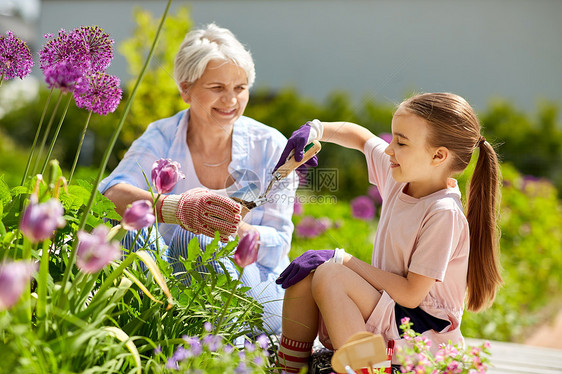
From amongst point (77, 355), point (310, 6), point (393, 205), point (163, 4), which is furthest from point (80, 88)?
point (163, 4)

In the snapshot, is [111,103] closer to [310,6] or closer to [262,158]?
[262,158]

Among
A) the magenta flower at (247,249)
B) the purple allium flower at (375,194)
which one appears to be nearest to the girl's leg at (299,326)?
the magenta flower at (247,249)

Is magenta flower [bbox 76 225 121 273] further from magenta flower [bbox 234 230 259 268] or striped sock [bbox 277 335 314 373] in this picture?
striped sock [bbox 277 335 314 373]

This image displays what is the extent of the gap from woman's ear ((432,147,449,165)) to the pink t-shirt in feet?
0.28

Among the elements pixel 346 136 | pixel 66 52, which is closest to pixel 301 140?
pixel 346 136

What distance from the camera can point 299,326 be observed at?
153 centimetres

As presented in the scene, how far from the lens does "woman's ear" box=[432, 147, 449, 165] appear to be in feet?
5.07

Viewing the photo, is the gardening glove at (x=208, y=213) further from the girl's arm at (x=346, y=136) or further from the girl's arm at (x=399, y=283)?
the girl's arm at (x=346, y=136)

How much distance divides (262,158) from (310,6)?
322 inches

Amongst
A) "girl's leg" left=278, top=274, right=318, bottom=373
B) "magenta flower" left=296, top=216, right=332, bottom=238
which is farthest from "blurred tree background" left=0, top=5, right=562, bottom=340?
"girl's leg" left=278, top=274, right=318, bottom=373

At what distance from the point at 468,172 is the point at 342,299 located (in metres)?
2.31

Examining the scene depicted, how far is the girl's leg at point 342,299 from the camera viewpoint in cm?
139

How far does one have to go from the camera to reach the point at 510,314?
11.9 ft

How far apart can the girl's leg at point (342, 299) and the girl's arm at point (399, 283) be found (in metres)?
0.03
